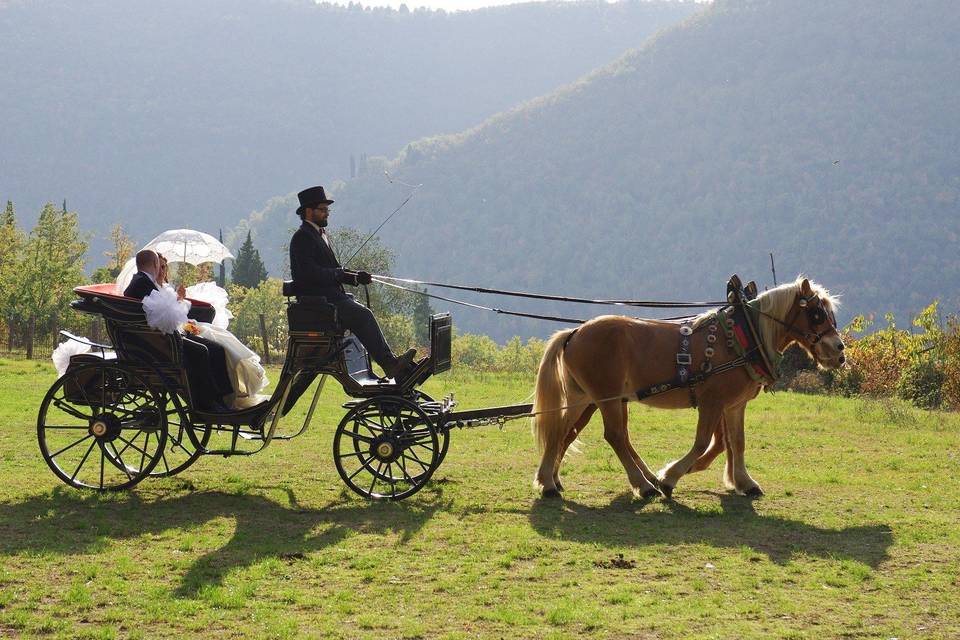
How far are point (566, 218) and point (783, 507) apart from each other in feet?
577

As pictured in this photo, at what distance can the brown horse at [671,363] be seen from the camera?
9.51 m

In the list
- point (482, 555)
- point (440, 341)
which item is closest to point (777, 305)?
point (440, 341)

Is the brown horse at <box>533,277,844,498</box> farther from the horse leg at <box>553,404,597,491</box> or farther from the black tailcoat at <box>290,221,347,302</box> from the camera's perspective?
the black tailcoat at <box>290,221,347,302</box>

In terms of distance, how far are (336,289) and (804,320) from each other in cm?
447

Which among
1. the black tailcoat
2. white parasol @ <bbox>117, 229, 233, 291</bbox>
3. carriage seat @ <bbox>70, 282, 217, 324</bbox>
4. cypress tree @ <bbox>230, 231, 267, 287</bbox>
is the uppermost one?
cypress tree @ <bbox>230, 231, 267, 287</bbox>

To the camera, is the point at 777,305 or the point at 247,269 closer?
the point at 777,305

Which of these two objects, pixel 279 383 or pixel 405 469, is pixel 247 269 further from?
pixel 279 383

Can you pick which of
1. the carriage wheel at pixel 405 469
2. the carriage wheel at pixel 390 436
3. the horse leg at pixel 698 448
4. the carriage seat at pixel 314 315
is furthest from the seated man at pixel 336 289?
the horse leg at pixel 698 448

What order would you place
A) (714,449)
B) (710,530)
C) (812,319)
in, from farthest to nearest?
(714,449) < (812,319) < (710,530)

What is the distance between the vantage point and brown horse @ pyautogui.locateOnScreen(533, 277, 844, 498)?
374 inches

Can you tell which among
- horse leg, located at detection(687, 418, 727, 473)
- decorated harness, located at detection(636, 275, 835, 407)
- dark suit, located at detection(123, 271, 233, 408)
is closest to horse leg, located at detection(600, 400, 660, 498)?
decorated harness, located at detection(636, 275, 835, 407)

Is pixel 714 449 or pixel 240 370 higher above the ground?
pixel 240 370

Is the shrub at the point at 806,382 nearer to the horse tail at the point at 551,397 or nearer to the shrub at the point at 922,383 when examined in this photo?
the shrub at the point at 922,383

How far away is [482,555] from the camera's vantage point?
7504 millimetres
